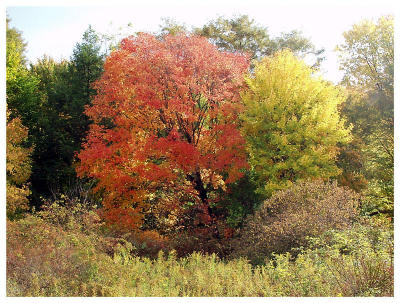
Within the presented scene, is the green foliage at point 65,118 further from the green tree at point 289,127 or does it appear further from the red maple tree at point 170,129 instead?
the green tree at point 289,127

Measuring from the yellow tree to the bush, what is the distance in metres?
8.59

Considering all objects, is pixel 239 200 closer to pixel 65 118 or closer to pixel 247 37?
pixel 65 118

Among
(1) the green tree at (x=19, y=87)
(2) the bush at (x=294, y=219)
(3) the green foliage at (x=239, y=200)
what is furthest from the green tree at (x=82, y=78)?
(2) the bush at (x=294, y=219)

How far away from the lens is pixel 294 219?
11.4 m

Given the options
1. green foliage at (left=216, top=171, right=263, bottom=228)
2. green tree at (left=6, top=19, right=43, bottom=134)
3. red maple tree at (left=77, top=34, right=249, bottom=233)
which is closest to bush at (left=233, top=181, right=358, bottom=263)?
green foliage at (left=216, top=171, right=263, bottom=228)

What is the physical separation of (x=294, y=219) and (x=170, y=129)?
7.87 m

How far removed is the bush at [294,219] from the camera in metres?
11.1

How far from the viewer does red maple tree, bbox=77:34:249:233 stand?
16344 millimetres

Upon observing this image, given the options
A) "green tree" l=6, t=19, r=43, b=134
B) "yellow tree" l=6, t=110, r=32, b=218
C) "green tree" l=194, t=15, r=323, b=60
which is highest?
"green tree" l=194, t=15, r=323, b=60

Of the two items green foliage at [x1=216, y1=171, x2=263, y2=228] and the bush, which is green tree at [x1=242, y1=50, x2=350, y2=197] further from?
the bush

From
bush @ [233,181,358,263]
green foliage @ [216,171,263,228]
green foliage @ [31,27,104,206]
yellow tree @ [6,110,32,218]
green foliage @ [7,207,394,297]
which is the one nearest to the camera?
green foliage @ [7,207,394,297]

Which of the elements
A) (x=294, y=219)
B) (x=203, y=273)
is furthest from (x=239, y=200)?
(x=203, y=273)

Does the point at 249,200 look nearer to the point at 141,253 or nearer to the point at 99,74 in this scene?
the point at 141,253
